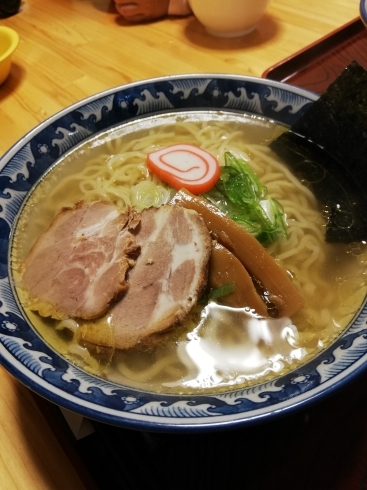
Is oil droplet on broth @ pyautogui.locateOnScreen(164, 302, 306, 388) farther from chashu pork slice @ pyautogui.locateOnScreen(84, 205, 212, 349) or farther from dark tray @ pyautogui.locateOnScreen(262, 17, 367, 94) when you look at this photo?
dark tray @ pyautogui.locateOnScreen(262, 17, 367, 94)

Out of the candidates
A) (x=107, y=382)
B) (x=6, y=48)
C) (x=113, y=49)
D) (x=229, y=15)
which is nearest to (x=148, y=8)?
(x=113, y=49)

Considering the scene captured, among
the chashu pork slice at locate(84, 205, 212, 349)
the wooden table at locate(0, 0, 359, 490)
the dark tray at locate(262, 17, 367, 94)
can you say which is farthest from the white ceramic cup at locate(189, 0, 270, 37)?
the chashu pork slice at locate(84, 205, 212, 349)

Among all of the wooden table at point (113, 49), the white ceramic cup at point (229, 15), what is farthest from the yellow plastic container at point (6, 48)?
the white ceramic cup at point (229, 15)

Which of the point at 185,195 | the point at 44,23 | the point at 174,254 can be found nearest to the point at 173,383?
the point at 174,254

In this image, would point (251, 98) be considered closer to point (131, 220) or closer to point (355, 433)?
point (131, 220)

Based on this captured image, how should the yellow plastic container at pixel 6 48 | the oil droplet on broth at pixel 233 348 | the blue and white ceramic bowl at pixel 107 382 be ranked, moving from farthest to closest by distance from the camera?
the yellow plastic container at pixel 6 48 → the oil droplet on broth at pixel 233 348 → the blue and white ceramic bowl at pixel 107 382

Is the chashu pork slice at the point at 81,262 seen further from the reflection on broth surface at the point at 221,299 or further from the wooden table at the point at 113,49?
the wooden table at the point at 113,49
